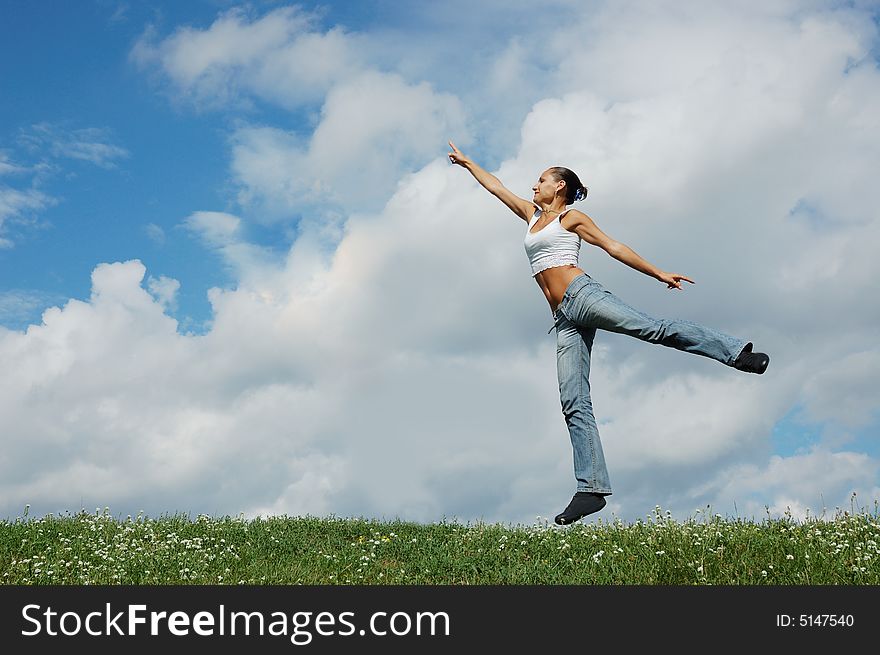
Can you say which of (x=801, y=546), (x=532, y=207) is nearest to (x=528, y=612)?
(x=532, y=207)

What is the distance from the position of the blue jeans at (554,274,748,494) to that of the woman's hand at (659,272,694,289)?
0.35m

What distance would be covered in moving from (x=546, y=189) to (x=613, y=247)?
3.89 feet

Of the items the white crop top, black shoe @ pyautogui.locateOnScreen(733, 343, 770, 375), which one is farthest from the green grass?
the white crop top

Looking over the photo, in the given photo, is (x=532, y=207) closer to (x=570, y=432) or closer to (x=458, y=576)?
(x=570, y=432)

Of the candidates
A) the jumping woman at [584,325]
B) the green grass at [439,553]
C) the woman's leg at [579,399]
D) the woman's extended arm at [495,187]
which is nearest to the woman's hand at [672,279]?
the jumping woman at [584,325]

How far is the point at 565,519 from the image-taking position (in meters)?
8.05

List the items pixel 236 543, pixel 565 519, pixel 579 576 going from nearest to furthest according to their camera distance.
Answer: pixel 565 519 < pixel 579 576 < pixel 236 543

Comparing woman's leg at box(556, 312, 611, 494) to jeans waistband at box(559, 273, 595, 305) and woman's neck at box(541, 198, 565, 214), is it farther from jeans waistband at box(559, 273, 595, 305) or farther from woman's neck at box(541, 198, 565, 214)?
woman's neck at box(541, 198, 565, 214)

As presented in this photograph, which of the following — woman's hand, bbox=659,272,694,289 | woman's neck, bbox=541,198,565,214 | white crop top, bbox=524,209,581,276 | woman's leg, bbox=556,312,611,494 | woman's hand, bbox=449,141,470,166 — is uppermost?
woman's hand, bbox=449,141,470,166

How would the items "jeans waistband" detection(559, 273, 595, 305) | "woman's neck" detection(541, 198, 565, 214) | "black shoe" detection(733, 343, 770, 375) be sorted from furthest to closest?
"woman's neck" detection(541, 198, 565, 214), "jeans waistband" detection(559, 273, 595, 305), "black shoe" detection(733, 343, 770, 375)

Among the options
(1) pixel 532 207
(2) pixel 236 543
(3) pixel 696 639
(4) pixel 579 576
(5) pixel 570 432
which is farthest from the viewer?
(2) pixel 236 543

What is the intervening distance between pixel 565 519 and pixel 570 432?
0.94 metres

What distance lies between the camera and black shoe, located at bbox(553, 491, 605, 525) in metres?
8.14

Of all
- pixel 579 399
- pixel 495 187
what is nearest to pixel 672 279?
pixel 579 399
